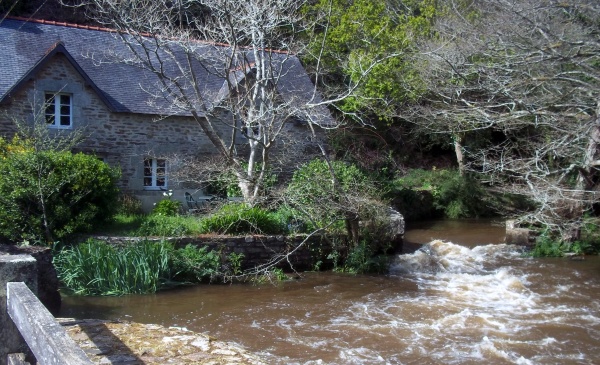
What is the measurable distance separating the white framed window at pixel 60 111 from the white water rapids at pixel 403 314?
7.57 metres

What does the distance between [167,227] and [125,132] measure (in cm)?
574

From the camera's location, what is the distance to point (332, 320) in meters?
9.30

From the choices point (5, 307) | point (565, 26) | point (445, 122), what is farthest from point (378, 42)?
point (5, 307)

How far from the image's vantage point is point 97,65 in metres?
16.9

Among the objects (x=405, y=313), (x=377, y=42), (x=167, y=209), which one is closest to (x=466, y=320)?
(x=405, y=313)

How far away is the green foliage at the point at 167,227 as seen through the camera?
1203 centimetres

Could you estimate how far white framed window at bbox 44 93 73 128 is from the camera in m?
16.0

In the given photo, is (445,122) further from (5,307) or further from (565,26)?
(5,307)

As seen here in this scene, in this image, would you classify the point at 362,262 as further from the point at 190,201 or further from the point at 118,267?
the point at 190,201

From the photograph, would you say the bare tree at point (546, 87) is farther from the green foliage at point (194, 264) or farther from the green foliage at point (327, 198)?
the green foliage at point (194, 264)

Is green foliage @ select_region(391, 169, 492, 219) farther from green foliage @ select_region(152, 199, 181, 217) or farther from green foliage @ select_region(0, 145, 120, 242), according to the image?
green foliage @ select_region(0, 145, 120, 242)

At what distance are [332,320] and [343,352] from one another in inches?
61.6

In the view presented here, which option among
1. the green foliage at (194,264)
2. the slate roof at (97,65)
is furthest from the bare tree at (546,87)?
the green foliage at (194,264)

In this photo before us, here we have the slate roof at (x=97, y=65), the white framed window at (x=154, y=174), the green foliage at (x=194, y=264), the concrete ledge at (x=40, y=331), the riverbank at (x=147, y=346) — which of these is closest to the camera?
the concrete ledge at (x=40, y=331)
